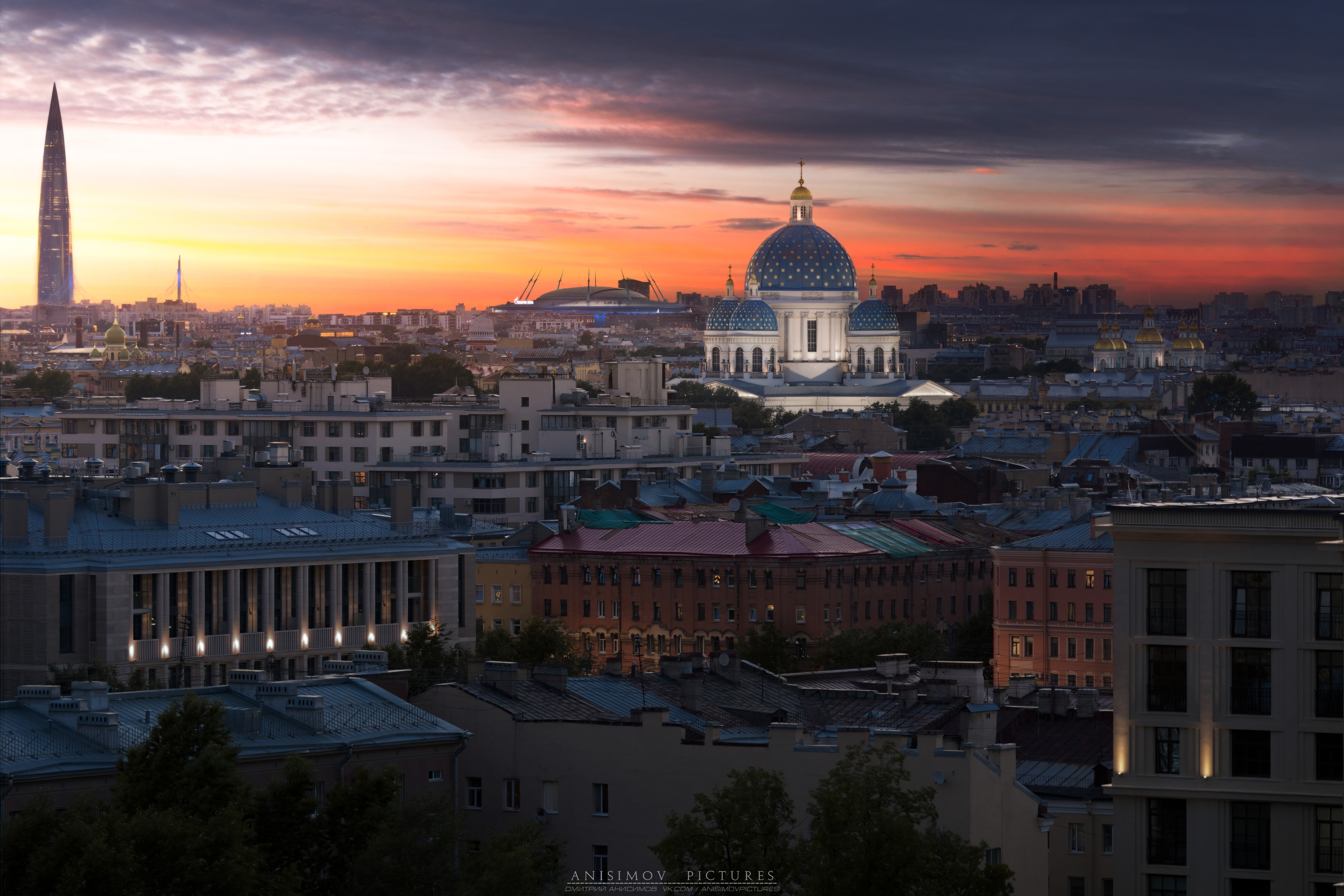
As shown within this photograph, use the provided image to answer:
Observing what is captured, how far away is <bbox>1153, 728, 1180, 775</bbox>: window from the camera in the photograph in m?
36.9

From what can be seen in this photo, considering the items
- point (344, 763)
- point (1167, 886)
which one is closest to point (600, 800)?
point (344, 763)

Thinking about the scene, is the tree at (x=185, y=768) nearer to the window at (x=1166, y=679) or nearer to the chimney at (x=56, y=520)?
the window at (x=1166, y=679)

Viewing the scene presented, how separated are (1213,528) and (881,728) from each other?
17.2ft

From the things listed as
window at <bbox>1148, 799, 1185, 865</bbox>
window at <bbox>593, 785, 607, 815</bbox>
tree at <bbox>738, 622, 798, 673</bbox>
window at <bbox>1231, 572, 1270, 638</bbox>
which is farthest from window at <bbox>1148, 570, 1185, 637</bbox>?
tree at <bbox>738, 622, 798, 673</bbox>

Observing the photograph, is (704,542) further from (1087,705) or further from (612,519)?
(1087,705)

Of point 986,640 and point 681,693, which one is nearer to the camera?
point 681,693

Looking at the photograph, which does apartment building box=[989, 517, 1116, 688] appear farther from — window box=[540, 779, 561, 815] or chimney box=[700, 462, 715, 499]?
window box=[540, 779, 561, 815]

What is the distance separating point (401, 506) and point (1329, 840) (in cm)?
3017

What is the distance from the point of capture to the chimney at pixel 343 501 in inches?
2377

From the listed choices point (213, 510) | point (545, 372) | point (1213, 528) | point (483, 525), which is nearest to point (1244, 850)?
point (1213, 528)

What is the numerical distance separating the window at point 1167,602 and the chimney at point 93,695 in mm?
A: 13099

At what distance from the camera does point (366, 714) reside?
35.2m

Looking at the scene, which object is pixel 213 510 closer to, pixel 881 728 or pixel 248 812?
pixel 881 728

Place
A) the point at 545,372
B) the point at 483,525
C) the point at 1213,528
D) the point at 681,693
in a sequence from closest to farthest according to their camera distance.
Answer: the point at 1213,528
the point at 681,693
the point at 483,525
the point at 545,372
